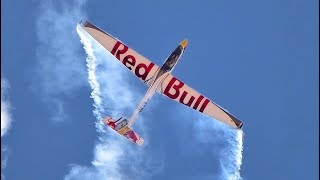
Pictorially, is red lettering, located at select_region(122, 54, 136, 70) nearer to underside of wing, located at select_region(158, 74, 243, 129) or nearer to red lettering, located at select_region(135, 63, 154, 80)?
red lettering, located at select_region(135, 63, 154, 80)

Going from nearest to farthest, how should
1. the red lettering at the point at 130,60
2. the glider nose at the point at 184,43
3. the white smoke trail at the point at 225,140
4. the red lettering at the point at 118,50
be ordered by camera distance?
1. the white smoke trail at the point at 225,140
2. the red lettering at the point at 130,60
3. the red lettering at the point at 118,50
4. the glider nose at the point at 184,43

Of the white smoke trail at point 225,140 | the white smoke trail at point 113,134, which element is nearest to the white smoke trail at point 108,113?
the white smoke trail at point 113,134

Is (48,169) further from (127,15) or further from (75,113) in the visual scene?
(127,15)

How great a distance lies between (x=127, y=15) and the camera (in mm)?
62188

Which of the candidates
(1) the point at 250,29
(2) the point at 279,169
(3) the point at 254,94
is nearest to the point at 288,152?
(2) the point at 279,169

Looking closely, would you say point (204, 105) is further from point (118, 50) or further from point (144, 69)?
point (118, 50)

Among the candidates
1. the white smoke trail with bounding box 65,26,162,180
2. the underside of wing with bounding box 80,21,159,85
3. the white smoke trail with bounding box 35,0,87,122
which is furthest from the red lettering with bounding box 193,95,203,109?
the white smoke trail with bounding box 35,0,87,122

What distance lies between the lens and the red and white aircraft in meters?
60.9

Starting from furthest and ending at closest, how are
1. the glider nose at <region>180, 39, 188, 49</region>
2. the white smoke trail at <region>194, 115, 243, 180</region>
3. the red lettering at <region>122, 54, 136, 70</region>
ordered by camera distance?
1. the glider nose at <region>180, 39, 188, 49</region>
2. the red lettering at <region>122, 54, 136, 70</region>
3. the white smoke trail at <region>194, 115, 243, 180</region>

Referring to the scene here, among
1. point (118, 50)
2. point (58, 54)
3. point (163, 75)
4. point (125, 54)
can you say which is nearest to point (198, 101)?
point (163, 75)

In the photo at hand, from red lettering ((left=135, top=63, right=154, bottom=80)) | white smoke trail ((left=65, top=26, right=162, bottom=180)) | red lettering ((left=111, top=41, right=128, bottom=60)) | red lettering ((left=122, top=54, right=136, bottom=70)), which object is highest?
red lettering ((left=111, top=41, right=128, bottom=60))

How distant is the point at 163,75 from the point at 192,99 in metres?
3.52

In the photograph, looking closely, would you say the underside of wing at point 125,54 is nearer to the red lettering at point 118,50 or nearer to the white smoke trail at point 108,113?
the red lettering at point 118,50

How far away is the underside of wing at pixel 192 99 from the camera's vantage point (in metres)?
61.0
